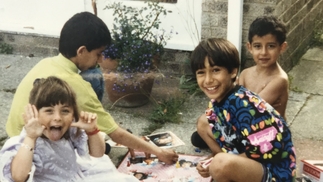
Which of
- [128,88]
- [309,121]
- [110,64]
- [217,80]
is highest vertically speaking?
[217,80]

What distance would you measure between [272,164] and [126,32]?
2.12 metres

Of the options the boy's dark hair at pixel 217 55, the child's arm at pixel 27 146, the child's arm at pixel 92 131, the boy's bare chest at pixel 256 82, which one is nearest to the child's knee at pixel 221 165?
the boy's dark hair at pixel 217 55

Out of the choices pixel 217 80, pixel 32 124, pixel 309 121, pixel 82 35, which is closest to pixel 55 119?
pixel 32 124

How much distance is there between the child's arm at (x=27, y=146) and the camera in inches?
104

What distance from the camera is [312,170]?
10.9 ft

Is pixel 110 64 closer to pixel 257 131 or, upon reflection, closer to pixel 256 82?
pixel 256 82

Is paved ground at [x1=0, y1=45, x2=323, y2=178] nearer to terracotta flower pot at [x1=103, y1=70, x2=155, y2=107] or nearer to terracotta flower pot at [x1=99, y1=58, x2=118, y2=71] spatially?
terracotta flower pot at [x1=103, y1=70, x2=155, y2=107]

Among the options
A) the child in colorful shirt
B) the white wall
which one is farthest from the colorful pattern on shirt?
the white wall

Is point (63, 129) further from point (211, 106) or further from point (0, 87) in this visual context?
point (0, 87)

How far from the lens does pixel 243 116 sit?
112 inches

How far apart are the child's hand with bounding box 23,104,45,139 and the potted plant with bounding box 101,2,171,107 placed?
1.93 m

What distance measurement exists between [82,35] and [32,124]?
85 cm

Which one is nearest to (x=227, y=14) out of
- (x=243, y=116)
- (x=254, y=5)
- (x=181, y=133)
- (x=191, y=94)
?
(x=254, y=5)

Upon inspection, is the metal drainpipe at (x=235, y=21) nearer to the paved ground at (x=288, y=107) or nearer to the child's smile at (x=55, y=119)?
the paved ground at (x=288, y=107)
